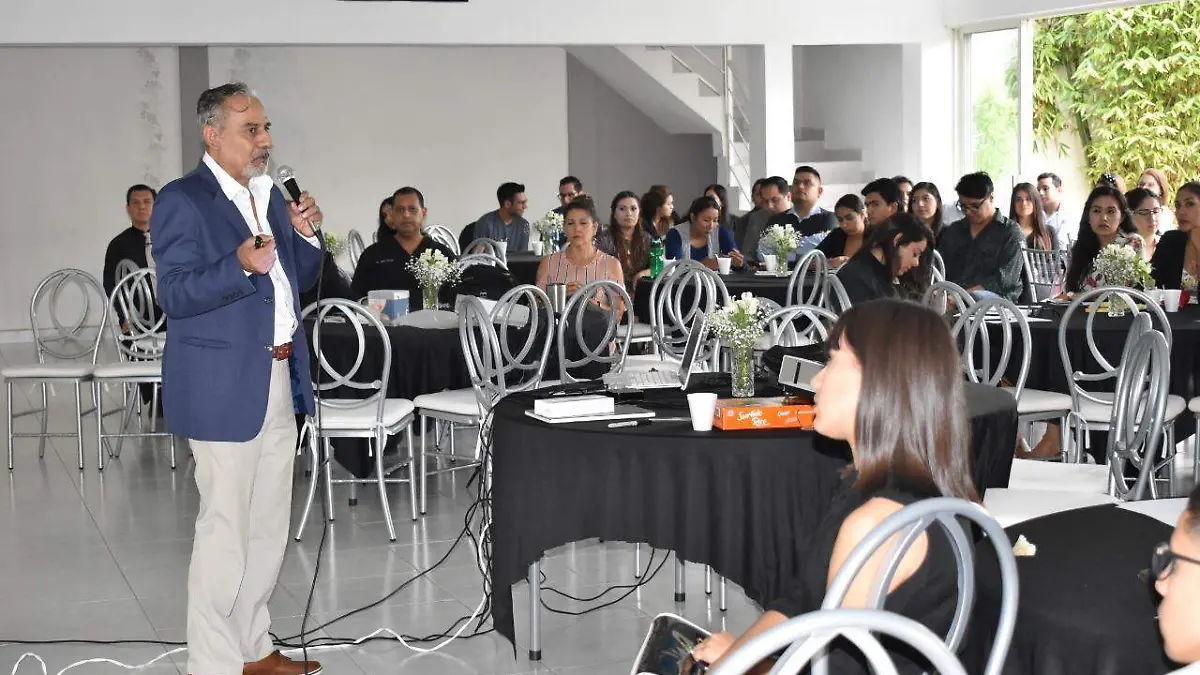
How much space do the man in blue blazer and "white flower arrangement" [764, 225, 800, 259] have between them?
539 centimetres

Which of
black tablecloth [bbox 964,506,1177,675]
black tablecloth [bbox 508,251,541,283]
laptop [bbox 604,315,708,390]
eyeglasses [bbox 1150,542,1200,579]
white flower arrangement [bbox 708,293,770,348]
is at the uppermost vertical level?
black tablecloth [bbox 508,251,541,283]

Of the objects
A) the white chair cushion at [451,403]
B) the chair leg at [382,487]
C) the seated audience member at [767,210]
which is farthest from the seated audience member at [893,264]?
the seated audience member at [767,210]

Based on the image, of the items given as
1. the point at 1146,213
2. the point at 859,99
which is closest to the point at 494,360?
the point at 1146,213

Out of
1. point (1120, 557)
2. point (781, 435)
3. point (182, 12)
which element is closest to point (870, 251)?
point (781, 435)

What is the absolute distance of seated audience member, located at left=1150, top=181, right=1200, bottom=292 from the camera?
22.7 ft

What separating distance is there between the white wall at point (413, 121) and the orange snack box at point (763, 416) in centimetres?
1097

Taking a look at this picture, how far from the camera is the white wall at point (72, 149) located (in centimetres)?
1290

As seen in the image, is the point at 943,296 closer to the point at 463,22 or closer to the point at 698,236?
the point at 698,236

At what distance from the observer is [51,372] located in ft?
22.7

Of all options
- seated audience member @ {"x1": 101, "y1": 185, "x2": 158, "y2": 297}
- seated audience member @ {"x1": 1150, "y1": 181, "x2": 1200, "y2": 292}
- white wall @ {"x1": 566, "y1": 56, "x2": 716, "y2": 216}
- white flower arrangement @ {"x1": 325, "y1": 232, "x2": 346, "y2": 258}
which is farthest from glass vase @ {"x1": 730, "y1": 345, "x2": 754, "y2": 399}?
white wall @ {"x1": 566, "y1": 56, "x2": 716, "y2": 216}

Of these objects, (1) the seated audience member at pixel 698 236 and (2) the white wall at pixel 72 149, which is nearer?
(1) the seated audience member at pixel 698 236

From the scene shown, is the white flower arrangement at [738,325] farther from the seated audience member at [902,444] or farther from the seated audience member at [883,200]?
the seated audience member at [883,200]

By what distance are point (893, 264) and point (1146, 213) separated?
3.61m

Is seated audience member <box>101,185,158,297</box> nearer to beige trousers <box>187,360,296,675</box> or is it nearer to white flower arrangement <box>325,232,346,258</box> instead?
white flower arrangement <box>325,232,346,258</box>
